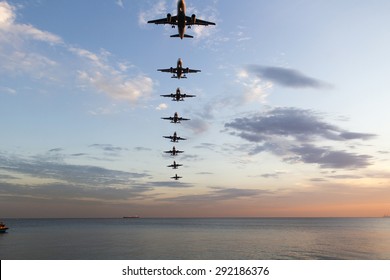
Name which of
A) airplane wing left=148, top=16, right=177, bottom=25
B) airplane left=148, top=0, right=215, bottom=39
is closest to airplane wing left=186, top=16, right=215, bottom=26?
airplane left=148, top=0, right=215, bottom=39

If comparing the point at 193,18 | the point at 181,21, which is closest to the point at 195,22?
the point at 193,18

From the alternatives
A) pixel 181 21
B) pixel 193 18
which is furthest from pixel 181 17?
pixel 193 18

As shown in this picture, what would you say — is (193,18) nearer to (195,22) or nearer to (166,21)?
(195,22)

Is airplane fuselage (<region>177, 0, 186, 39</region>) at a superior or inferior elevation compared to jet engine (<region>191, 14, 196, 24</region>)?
inferior

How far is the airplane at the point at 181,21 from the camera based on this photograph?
73062mm

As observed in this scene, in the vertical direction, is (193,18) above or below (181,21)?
above

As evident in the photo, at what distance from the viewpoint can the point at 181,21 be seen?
75.6m

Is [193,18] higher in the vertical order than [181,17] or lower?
higher

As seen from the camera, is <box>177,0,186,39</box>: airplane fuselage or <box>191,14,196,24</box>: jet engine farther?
<box>191,14,196,24</box>: jet engine

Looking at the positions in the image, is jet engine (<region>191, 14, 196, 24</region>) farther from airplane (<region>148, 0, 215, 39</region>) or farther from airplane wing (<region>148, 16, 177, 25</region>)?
airplane wing (<region>148, 16, 177, 25</region>)

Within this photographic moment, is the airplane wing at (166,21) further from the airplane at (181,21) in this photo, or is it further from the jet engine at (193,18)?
the jet engine at (193,18)

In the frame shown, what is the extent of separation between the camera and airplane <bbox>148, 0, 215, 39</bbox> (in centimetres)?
7306

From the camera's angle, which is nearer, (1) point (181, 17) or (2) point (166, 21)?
(1) point (181, 17)
